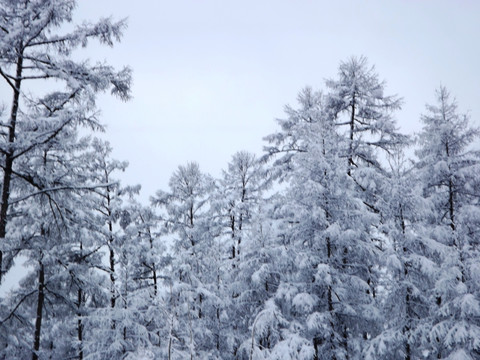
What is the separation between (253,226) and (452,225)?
770 centimetres

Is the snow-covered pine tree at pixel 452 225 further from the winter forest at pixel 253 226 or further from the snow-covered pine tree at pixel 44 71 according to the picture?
the snow-covered pine tree at pixel 44 71

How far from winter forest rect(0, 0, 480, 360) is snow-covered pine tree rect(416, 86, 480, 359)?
0.18ft

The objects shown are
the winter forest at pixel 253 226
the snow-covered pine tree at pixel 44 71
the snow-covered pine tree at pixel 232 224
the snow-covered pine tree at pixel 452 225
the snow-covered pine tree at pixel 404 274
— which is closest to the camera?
the snow-covered pine tree at pixel 44 71

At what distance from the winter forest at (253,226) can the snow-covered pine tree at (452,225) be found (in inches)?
2.2

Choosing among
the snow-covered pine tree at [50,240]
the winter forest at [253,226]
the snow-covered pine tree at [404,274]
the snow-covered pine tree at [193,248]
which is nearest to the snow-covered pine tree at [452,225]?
the winter forest at [253,226]

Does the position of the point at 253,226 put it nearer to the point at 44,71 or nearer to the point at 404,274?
the point at 404,274

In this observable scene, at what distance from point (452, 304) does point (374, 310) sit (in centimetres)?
218

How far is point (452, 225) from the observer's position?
1448 centimetres

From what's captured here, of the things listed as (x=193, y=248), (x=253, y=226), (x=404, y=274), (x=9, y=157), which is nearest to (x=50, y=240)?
(x=9, y=157)

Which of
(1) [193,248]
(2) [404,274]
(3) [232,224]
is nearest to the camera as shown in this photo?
(2) [404,274]

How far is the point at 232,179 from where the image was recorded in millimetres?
19406

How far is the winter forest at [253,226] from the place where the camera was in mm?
8156

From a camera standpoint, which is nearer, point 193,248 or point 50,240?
point 50,240

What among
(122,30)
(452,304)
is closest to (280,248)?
(452,304)
